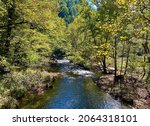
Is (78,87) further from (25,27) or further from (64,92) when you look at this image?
(25,27)

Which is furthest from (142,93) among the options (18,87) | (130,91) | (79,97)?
(18,87)

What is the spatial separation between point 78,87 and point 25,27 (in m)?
10.7

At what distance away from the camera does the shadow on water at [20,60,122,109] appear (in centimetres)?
2513

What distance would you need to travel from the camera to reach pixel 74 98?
92.2ft

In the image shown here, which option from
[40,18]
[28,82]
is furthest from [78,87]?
[40,18]

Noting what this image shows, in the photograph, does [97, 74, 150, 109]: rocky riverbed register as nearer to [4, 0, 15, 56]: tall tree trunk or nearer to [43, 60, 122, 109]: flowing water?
[43, 60, 122, 109]: flowing water

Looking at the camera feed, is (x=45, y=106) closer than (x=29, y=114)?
No

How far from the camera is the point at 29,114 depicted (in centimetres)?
1072

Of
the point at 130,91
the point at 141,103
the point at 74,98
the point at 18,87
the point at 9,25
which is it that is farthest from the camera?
the point at 130,91

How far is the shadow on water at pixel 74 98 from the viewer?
25.1 meters

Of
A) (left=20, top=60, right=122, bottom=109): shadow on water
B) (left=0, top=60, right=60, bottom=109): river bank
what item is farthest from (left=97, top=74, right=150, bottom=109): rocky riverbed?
(left=0, top=60, right=60, bottom=109): river bank

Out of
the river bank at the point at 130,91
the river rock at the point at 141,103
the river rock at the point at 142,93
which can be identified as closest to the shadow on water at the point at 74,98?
the river bank at the point at 130,91

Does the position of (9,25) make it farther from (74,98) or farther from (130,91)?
(130,91)

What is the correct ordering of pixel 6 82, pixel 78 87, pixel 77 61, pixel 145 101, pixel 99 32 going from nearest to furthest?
1. pixel 6 82
2. pixel 145 101
3. pixel 78 87
4. pixel 99 32
5. pixel 77 61
